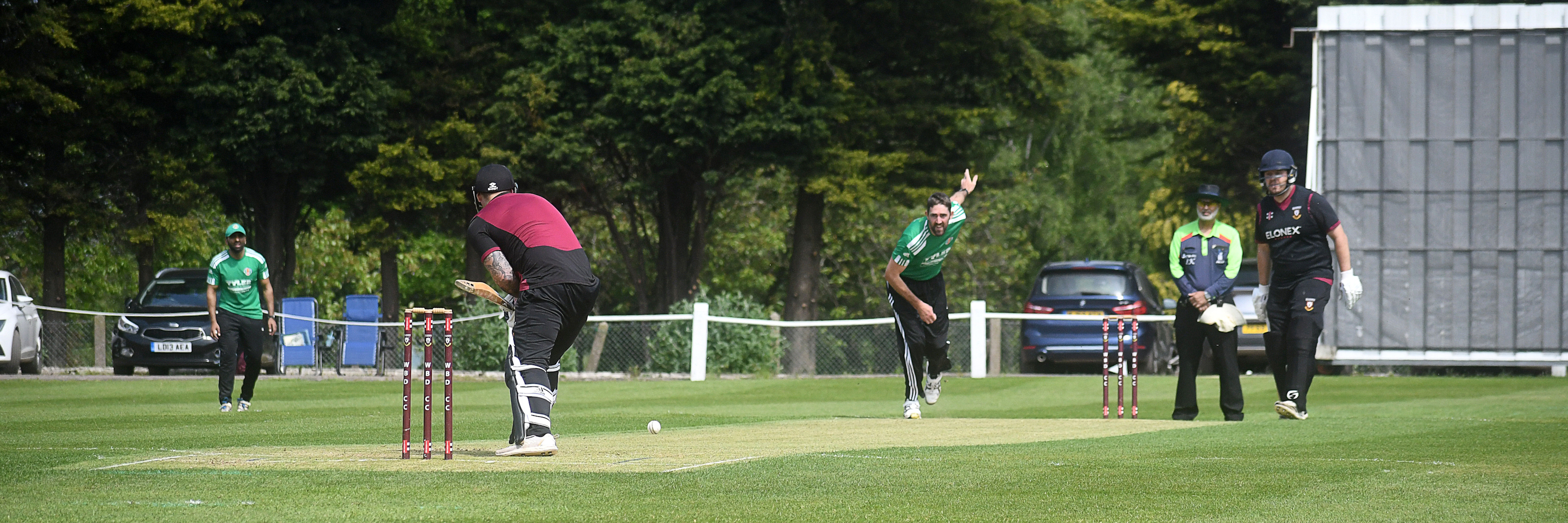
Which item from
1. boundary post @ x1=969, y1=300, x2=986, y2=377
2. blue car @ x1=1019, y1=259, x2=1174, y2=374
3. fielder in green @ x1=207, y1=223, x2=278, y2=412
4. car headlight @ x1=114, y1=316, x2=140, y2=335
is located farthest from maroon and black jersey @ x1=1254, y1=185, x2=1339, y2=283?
car headlight @ x1=114, y1=316, x2=140, y2=335

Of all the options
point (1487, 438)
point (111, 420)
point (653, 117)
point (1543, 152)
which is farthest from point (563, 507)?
point (653, 117)

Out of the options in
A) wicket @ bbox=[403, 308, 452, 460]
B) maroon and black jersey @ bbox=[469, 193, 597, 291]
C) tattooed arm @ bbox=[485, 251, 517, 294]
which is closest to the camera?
wicket @ bbox=[403, 308, 452, 460]

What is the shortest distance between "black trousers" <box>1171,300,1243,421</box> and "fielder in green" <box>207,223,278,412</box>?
Result: 7923 millimetres

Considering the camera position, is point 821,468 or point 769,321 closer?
point 821,468

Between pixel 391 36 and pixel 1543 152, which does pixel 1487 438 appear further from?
pixel 391 36

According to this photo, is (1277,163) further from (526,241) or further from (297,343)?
(297,343)

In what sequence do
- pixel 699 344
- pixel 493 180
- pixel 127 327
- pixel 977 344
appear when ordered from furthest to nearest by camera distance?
pixel 127 327
pixel 699 344
pixel 977 344
pixel 493 180

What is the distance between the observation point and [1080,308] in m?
21.0

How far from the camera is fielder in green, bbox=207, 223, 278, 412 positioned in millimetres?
14188

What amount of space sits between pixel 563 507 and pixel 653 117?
21497 millimetres

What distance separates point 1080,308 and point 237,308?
11.1 metres

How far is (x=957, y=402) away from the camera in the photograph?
16406mm

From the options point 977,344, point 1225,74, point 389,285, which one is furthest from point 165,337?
point 1225,74

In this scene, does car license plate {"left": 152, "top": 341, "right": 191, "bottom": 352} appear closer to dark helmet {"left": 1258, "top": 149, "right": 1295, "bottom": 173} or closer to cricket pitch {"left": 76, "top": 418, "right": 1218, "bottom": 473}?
cricket pitch {"left": 76, "top": 418, "right": 1218, "bottom": 473}
